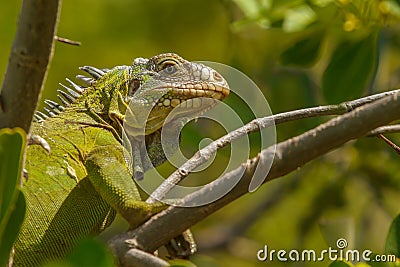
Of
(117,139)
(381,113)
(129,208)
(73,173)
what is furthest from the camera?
(117,139)

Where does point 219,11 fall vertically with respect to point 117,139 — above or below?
above

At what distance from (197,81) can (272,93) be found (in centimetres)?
162

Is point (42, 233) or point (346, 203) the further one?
point (346, 203)

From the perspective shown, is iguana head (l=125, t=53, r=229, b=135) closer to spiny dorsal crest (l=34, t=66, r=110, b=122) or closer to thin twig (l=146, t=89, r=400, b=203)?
spiny dorsal crest (l=34, t=66, r=110, b=122)

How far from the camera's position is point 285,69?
5.86 metres

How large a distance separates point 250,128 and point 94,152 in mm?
826

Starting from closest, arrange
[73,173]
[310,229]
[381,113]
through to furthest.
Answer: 1. [381,113]
2. [73,173]
3. [310,229]

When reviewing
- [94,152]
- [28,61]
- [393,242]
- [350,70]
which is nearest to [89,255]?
[28,61]

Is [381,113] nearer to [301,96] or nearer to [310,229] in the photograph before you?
[301,96]

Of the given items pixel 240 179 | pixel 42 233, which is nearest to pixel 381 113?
pixel 240 179

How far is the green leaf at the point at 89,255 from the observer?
206 centimetres

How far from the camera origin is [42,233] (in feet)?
10.8

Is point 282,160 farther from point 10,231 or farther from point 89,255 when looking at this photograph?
point 10,231

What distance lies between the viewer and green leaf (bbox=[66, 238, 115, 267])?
2.06m
